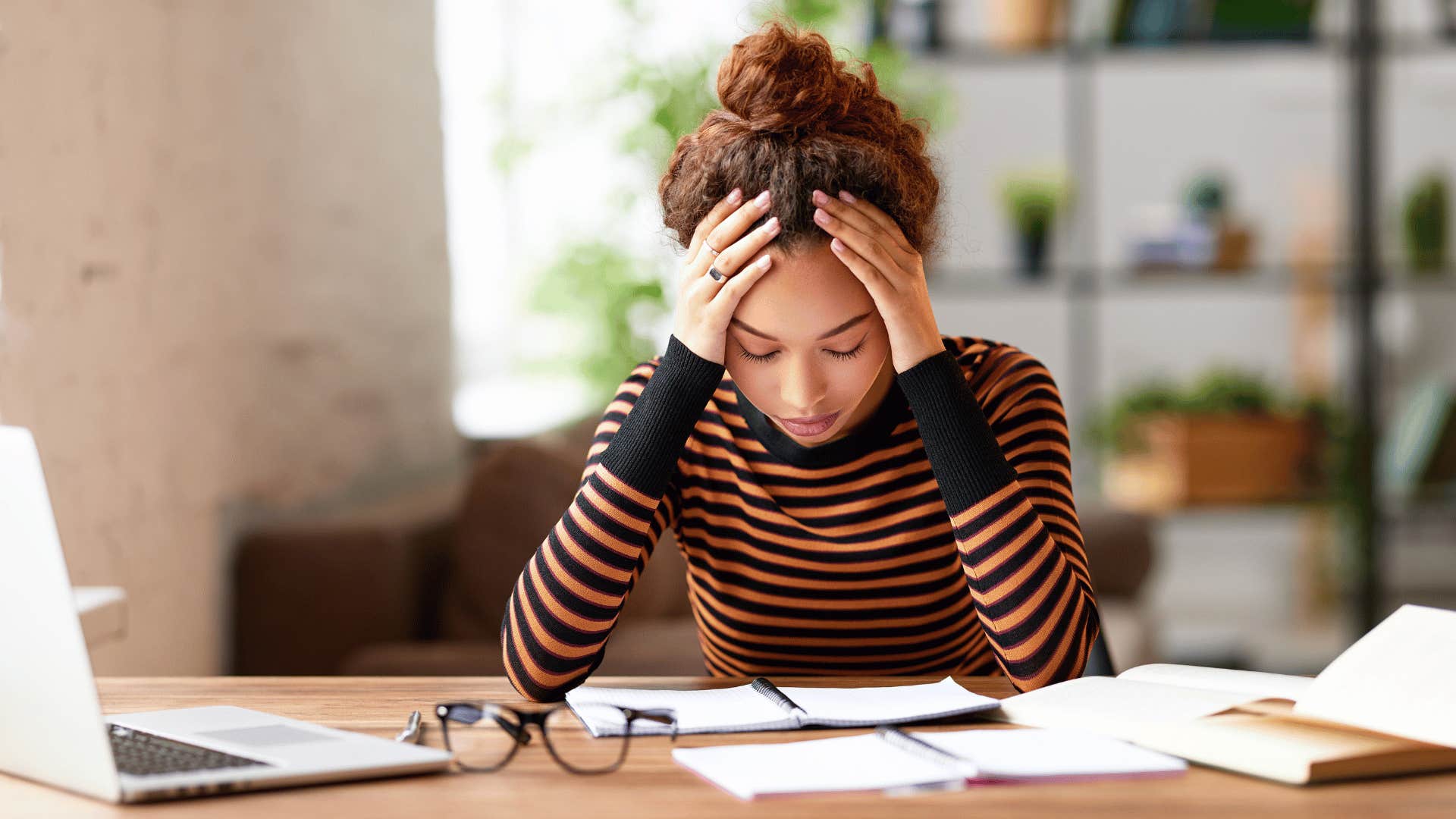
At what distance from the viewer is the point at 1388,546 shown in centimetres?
360

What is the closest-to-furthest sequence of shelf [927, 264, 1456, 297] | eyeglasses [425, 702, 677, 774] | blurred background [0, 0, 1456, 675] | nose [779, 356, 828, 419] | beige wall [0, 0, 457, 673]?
1. eyeglasses [425, 702, 677, 774]
2. nose [779, 356, 828, 419]
3. beige wall [0, 0, 457, 673]
4. blurred background [0, 0, 1456, 675]
5. shelf [927, 264, 1456, 297]

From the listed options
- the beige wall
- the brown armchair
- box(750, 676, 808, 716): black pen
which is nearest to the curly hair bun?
box(750, 676, 808, 716): black pen

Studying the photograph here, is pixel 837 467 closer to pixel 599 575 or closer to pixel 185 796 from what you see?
A: pixel 599 575

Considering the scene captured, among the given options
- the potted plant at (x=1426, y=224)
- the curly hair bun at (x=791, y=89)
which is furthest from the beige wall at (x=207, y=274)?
the potted plant at (x=1426, y=224)

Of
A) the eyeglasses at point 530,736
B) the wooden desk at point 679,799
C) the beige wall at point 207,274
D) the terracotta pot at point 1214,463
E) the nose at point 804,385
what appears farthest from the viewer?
the terracotta pot at point 1214,463

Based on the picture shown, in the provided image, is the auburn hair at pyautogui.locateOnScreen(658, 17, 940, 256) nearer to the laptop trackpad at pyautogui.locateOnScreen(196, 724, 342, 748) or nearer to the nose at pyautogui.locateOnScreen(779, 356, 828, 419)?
the nose at pyautogui.locateOnScreen(779, 356, 828, 419)

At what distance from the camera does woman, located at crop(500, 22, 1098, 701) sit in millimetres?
1139

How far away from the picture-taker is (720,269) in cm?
116

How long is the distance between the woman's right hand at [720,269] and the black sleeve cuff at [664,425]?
0.02 m

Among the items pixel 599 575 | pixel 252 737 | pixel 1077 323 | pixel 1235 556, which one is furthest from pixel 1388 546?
pixel 252 737

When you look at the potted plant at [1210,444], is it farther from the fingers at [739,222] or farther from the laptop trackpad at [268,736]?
the laptop trackpad at [268,736]

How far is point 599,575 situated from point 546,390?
2498 millimetres

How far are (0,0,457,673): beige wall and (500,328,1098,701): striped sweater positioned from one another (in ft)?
2.54

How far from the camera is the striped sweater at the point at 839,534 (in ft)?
3.76
